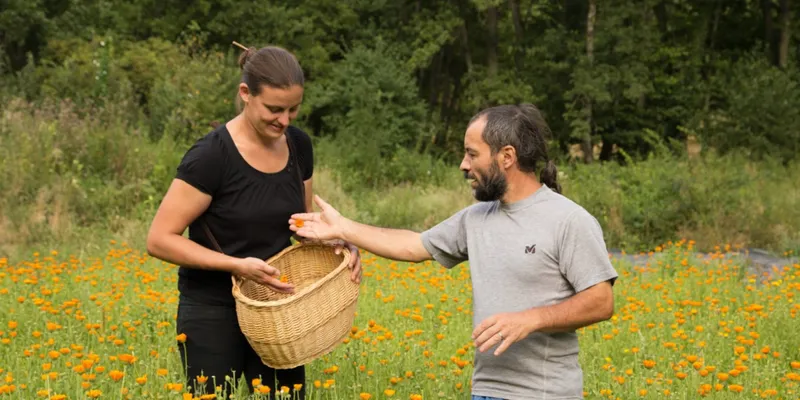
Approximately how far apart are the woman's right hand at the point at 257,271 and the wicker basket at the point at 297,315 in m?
0.06

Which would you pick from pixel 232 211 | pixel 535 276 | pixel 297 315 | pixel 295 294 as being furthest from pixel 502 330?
pixel 232 211

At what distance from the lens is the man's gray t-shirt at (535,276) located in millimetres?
2992

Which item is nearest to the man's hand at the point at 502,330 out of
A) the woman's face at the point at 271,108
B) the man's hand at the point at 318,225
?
the man's hand at the point at 318,225

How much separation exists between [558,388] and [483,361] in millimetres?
273

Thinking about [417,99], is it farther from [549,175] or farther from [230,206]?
[549,175]

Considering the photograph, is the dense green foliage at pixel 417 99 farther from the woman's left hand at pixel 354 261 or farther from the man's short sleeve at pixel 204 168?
the man's short sleeve at pixel 204 168

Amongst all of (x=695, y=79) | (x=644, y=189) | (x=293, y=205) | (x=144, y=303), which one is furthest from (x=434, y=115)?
(x=293, y=205)

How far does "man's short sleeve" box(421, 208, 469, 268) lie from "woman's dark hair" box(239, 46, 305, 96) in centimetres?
77

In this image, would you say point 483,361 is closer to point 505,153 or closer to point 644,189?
point 505,153

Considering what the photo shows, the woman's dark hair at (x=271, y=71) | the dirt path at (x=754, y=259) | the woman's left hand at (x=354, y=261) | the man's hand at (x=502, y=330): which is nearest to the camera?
the man's hand at (x=502, y=330)

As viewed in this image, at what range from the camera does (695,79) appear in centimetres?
2877

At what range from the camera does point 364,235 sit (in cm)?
364

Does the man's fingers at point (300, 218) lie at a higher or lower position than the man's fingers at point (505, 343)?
higher

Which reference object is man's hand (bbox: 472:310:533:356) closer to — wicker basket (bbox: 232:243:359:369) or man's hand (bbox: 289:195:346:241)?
wicker basket (bbox: 232:243:359:369)
